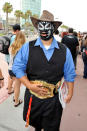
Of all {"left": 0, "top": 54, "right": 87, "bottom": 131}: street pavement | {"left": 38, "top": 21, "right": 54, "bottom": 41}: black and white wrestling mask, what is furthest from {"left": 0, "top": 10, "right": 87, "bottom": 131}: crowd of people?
{"left": 0, "top": 54, "right": 87, "bottom": 131}: street pavement

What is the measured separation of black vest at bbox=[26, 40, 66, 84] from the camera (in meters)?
1.65

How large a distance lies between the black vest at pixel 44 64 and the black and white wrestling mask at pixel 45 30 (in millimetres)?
154

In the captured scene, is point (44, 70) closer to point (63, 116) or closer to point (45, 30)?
point (45, 30)

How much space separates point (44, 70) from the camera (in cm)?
166

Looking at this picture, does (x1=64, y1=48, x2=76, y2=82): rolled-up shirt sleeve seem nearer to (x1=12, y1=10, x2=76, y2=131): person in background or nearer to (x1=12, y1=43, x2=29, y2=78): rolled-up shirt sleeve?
(x1=12, y1=10, x2=76, y2=131): person in background

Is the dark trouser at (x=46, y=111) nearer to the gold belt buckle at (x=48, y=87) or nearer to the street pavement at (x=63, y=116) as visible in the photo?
the gold belt buckle at (x=48, y=87)

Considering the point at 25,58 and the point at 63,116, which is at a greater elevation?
the point at 25,58

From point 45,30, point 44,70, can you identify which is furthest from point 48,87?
point 45,30

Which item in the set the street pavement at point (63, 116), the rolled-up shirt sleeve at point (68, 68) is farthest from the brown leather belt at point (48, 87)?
the street pavement at point (63, 116)

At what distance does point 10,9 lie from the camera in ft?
126

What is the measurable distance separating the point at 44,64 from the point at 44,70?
0.23 feet

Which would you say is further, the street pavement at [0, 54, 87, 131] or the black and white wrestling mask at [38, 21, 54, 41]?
the street pavement at [0, 54, 87, 131]

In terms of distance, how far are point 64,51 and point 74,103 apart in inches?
85.7

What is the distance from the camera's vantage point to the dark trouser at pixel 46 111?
1772 millimetres
